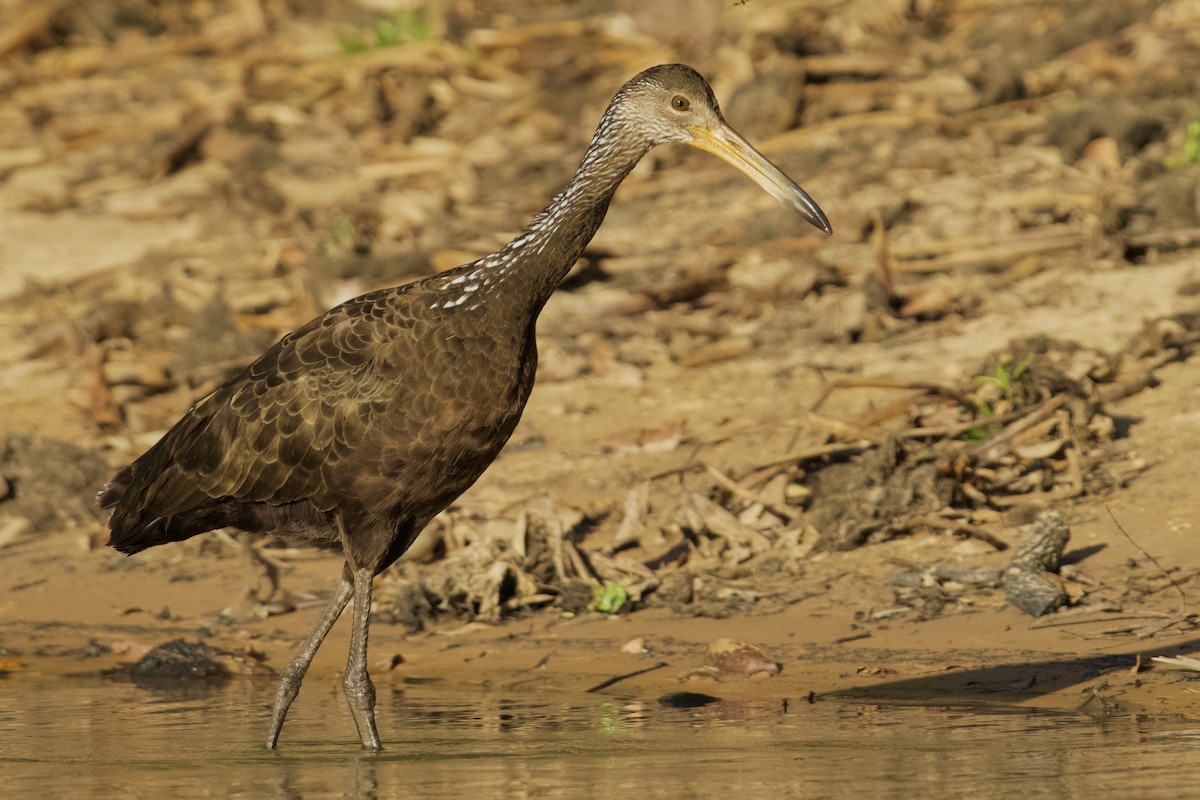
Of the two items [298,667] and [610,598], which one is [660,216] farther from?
[298,667]

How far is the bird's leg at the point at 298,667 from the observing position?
6.74 metres

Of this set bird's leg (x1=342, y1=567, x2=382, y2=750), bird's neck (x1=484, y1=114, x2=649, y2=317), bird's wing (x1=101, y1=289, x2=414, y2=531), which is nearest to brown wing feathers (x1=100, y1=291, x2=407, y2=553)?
bird's wing (x1=101, y1=289, x2=414, y2=531)

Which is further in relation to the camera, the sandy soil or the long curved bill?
the sandy soil

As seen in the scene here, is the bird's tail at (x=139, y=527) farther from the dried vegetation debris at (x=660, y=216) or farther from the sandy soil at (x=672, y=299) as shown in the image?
the dried vegetation debris at (x=660, y=216)

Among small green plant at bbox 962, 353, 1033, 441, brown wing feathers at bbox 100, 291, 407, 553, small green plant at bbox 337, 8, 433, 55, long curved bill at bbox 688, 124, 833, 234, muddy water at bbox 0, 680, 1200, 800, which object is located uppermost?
small green plant at bbox 337, 8, 433, 55

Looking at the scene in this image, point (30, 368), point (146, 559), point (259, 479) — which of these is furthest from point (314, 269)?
point (259, 479)

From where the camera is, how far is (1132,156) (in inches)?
492

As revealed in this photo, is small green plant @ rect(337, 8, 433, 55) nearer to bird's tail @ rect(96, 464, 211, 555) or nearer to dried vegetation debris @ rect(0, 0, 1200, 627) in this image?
dried vegetation debris @ rect(0, 0, 1200, 627)

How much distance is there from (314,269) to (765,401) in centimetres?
417

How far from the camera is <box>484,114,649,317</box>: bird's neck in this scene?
6637 millimetres

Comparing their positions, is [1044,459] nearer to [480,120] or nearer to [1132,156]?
[1132,156]

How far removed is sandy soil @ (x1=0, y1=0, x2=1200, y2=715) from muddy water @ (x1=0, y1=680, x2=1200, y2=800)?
0.41m

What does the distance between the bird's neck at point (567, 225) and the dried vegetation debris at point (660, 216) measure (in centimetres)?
211

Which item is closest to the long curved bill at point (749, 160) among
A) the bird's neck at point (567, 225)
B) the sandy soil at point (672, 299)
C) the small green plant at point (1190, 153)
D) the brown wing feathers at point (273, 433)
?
the bird's neck at point (567, 225)
